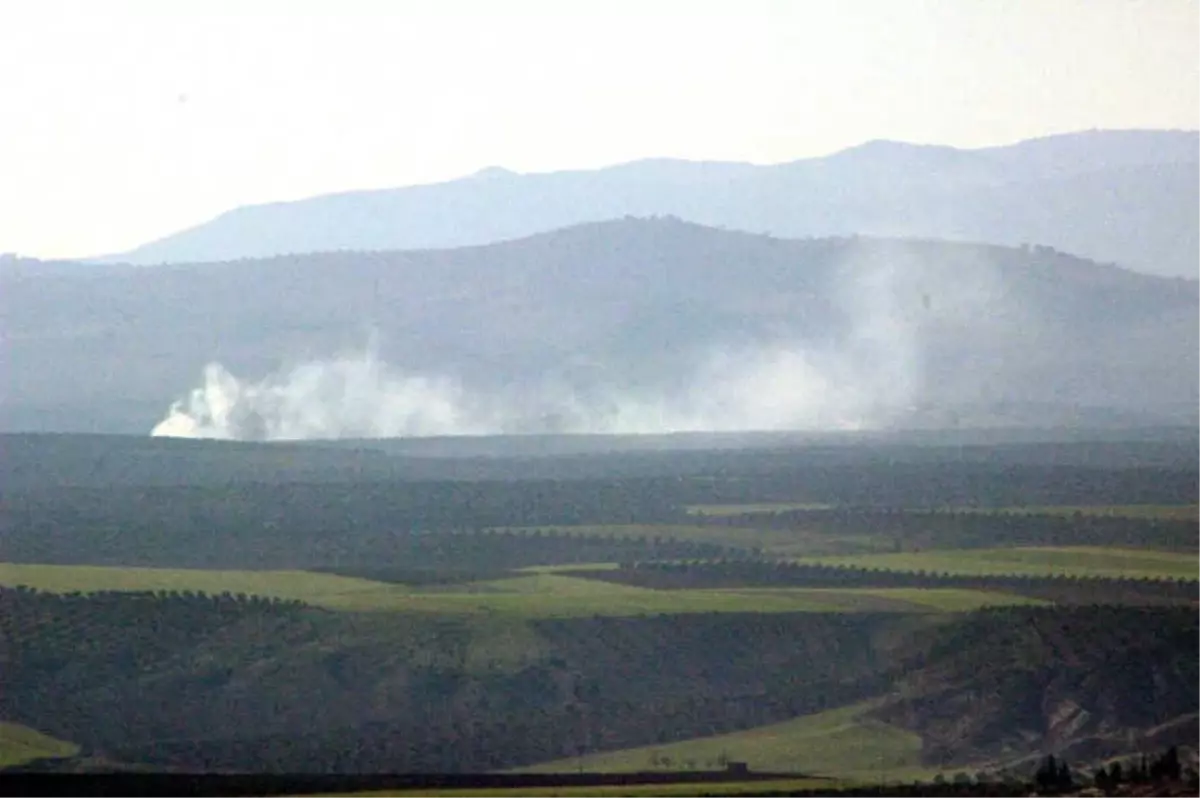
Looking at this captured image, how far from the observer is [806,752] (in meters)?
53.1

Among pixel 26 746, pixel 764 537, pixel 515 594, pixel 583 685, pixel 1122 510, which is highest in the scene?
pixel 1122 510

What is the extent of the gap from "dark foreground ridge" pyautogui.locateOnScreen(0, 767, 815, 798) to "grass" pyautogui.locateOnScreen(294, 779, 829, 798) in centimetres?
41

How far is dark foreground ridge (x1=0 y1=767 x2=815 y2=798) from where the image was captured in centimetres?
4712

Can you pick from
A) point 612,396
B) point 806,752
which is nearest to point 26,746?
point 806,752

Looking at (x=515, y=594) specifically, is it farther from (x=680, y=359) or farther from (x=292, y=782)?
(x=680, y=359)

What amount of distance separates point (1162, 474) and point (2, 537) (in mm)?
44243

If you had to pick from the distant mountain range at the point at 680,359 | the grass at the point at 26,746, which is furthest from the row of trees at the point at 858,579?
the distant mountain range at the point at 680,359

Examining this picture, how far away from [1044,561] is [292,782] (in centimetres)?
3836

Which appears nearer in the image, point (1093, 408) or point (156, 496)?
point (156, 496)

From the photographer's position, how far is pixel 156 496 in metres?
102

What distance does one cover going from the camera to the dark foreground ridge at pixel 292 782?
1855 inches

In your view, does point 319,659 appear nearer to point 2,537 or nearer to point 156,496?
point 2,537

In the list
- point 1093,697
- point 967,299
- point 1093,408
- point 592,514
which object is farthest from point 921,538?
point 967,299

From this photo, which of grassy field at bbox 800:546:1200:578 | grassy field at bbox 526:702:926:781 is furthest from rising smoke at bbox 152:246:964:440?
grassy field at bbox 526:702:926:781
